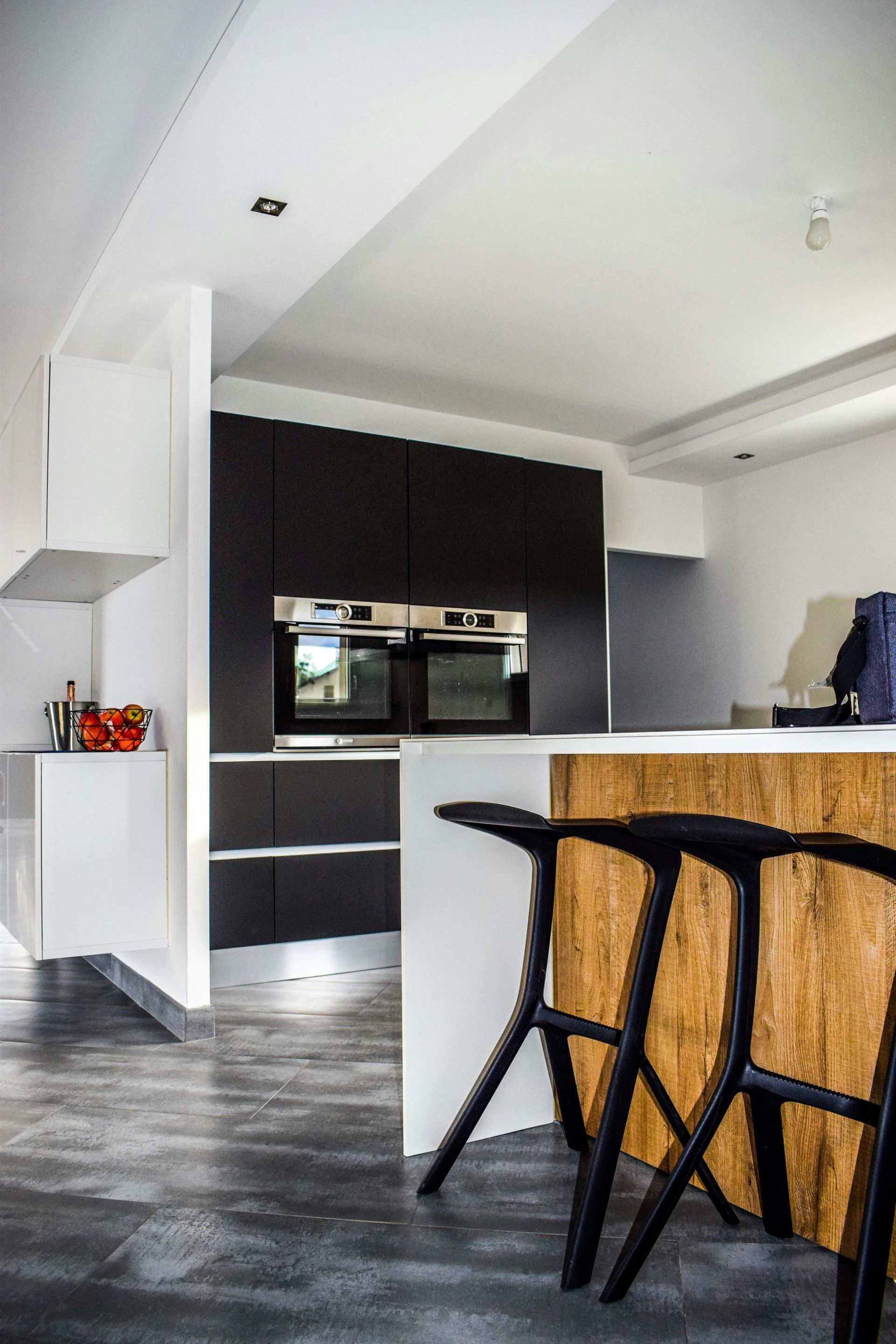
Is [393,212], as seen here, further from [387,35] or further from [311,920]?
[311,920]

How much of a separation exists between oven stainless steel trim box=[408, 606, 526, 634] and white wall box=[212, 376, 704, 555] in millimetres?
1008

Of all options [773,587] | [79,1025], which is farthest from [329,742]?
[773,587]

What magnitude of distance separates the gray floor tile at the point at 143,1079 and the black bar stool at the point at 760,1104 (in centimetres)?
108

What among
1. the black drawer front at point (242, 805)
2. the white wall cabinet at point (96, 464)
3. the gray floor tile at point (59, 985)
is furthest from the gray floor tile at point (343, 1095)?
the white wall cabinet at point (96, 464)

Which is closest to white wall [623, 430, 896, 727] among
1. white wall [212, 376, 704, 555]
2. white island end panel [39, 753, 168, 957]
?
white wall [212, 376, 704, 555]

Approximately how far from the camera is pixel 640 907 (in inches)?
79.3

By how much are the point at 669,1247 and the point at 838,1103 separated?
0.47 metres

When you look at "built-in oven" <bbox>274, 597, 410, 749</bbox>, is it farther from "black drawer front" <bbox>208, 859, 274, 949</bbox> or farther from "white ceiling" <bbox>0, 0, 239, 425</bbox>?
"white ceiling" <bbox>0, 0, 239, 425</bbox>

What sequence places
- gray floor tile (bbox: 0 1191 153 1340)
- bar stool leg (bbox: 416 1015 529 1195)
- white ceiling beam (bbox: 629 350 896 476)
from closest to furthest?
1. gray floor tile (bbox: 0 1191 153 1340)
2. bar stool leg (bbox: 416 1015 529 1195)
3. white ceiling beam (bbox: 629 350 896 476)

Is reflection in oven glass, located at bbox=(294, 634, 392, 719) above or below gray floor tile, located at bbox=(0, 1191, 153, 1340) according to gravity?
above

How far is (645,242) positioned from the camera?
128 inches

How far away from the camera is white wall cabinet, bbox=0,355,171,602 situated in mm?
3158

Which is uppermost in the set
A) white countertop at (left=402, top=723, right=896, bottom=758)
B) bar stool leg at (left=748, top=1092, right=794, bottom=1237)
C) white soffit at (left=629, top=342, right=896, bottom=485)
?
white soffit at (left=629, top=342, right=896, bottom=485)

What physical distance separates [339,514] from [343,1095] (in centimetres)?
218
